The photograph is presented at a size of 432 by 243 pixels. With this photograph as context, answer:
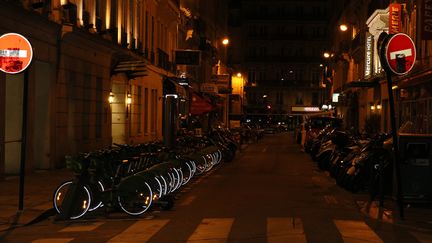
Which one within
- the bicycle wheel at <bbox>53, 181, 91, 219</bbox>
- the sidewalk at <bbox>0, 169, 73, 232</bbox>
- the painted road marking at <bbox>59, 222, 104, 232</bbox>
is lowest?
the painted road marking at <bbox>59, 222, 104, 232</bbox>

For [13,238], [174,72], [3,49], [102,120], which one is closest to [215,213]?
[13,238]

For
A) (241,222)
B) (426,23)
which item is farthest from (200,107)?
(241,222)

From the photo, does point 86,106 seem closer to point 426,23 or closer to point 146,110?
point 146,110

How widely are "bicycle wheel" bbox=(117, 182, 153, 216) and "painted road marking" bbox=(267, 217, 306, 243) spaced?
86.1 inches

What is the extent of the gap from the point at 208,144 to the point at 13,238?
1466 centimetres

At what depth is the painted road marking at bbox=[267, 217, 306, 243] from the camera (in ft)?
31.5

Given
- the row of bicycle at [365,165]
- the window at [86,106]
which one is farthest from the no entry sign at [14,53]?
the window at [86,106]

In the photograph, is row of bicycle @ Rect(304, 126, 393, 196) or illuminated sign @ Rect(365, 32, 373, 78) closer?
row of bicycle @ Rect(304, 126, 393, 196)

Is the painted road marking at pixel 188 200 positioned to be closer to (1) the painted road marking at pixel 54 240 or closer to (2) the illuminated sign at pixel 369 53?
(1) the painted road marking at pixel 54 240

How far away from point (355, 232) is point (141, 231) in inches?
129

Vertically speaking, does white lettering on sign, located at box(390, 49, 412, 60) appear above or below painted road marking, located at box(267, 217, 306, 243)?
above

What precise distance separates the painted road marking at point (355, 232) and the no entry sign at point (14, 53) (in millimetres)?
6005

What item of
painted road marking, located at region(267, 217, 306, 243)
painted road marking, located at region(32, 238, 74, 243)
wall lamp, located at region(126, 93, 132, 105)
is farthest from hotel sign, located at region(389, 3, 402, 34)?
painted road marking, located at region(32, 238, 74, 243)

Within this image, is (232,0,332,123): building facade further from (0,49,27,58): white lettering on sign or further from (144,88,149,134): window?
(0,49,27,58): white lettering on sign
